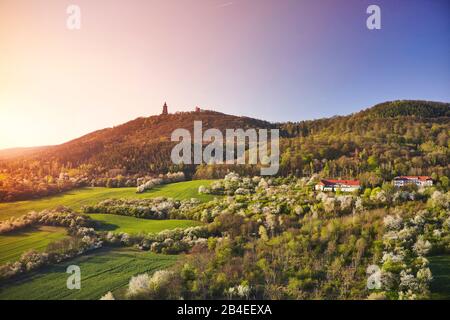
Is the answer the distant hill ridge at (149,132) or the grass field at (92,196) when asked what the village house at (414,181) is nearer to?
the grass field at (92,196)

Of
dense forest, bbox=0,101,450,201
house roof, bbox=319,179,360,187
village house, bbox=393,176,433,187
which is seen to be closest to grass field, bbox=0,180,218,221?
dense forest, bbox=0,101,450,201

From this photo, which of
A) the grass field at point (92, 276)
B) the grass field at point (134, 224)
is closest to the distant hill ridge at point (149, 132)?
the grass field at point (134, 224)

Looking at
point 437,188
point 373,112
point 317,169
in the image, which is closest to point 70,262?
point 317,169

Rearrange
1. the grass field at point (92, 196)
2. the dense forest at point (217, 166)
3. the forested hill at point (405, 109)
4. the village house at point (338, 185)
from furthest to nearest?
1. the forested hill at point (405, 109)
2. the dense forest at point (217, 166)
3. the village house at point (338, 185)
4. the grass field at point (92, 196)

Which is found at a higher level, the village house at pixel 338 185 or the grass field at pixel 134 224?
the village house at pixel 338 185

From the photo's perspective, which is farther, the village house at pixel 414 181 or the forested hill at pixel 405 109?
the forested hill at pixel 405 109

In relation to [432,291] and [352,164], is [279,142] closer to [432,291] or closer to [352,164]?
[352,164]

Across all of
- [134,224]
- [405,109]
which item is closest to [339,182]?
[134,224]
